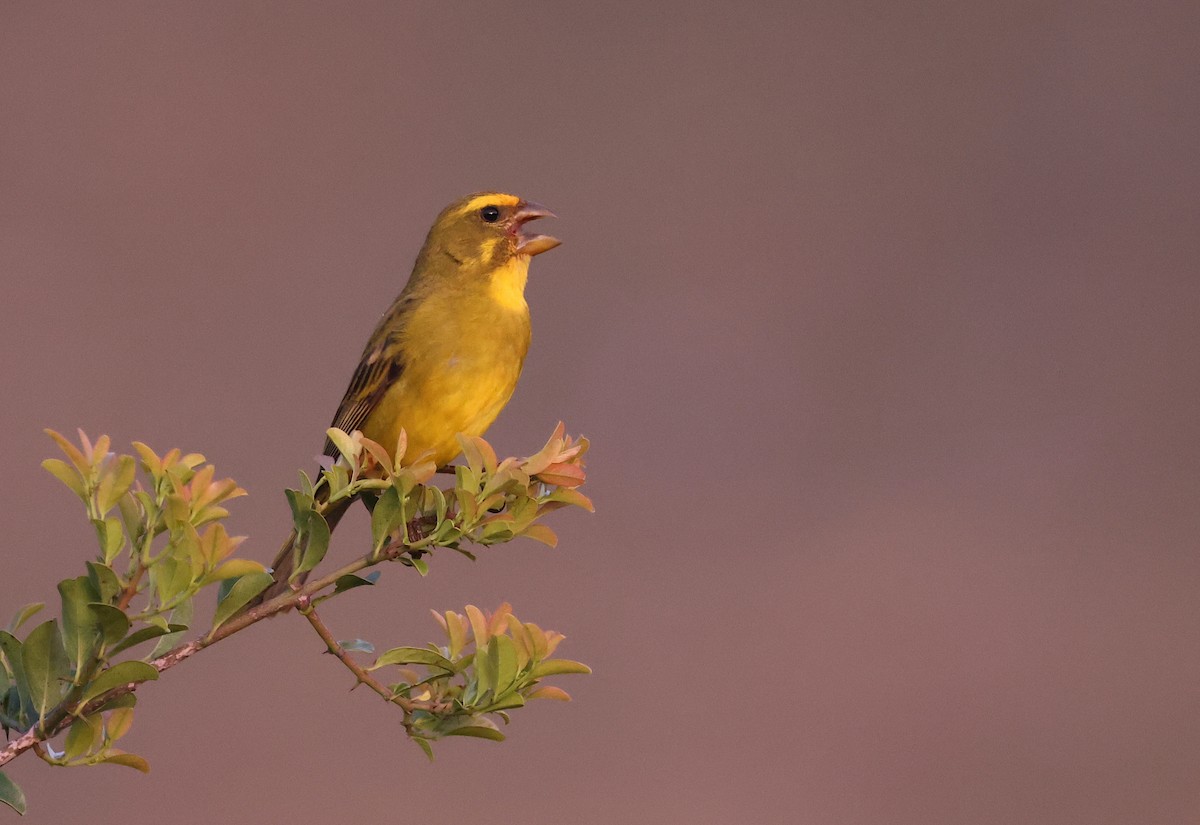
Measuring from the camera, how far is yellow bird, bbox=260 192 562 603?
1.32 meters

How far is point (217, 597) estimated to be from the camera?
816mm

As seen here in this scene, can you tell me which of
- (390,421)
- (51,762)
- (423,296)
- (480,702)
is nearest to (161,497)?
(51,762)

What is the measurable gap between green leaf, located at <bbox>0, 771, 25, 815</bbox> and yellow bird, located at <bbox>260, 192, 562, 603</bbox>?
0.51 m

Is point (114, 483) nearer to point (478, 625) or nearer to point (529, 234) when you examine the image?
point (478, 625)

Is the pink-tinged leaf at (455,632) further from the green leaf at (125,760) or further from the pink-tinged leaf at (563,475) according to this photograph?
the green leaf at (125,760)

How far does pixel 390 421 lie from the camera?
133cm

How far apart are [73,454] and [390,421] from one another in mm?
620

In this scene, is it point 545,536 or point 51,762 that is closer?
point 51,762

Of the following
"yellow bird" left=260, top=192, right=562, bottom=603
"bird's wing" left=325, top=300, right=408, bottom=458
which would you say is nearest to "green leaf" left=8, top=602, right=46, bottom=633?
"yellow bird" left=260, top=192, right=562, bottom=603

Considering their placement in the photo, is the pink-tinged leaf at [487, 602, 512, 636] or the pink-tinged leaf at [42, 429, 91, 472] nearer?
the pink-tinged leaf at [42, 429, 91, 472]

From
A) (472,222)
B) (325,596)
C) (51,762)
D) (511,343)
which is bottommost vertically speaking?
(51,762)

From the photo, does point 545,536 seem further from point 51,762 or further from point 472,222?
point 472,222

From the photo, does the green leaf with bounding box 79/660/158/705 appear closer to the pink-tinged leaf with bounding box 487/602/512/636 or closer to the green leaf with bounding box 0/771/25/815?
the green leaf with bounding box 0/771/25/815

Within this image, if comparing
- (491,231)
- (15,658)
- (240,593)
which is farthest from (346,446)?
(491,231)
